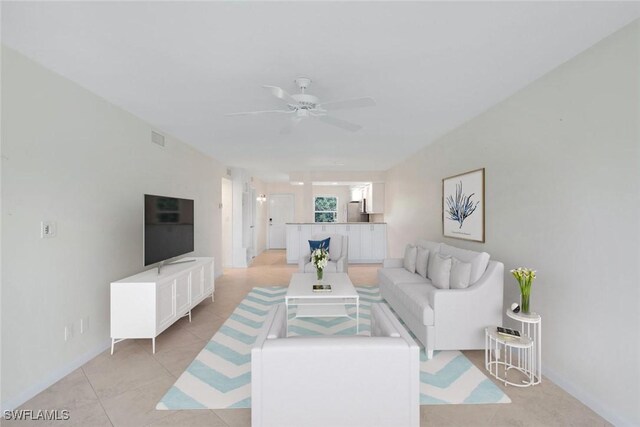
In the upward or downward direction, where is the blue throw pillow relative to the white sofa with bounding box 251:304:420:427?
upward

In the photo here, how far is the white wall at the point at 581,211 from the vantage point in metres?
1.80

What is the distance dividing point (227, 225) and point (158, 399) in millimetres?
5359

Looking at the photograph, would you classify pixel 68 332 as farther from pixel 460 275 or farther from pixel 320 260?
pixel 460 275

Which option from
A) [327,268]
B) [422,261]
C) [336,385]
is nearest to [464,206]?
[422,261]

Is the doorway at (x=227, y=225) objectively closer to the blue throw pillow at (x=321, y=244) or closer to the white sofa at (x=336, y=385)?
the blue throw pillow at (x=321, y=244)

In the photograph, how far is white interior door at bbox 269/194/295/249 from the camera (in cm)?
1047

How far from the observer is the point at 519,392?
2.17 m

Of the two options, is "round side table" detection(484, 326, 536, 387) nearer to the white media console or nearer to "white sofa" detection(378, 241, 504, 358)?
"white sofa" detection(378, 241, 504, 358)

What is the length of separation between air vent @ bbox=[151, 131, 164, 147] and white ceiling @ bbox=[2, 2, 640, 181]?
47 centimetres

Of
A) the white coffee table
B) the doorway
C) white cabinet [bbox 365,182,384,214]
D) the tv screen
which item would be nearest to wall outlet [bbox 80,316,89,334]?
the tv screen

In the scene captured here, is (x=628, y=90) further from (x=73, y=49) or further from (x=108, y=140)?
(x=108, y=140)

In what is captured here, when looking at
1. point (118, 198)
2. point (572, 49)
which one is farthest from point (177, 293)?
point (572, 49)

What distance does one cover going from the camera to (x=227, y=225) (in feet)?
23.7

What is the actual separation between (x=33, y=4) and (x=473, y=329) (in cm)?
397
